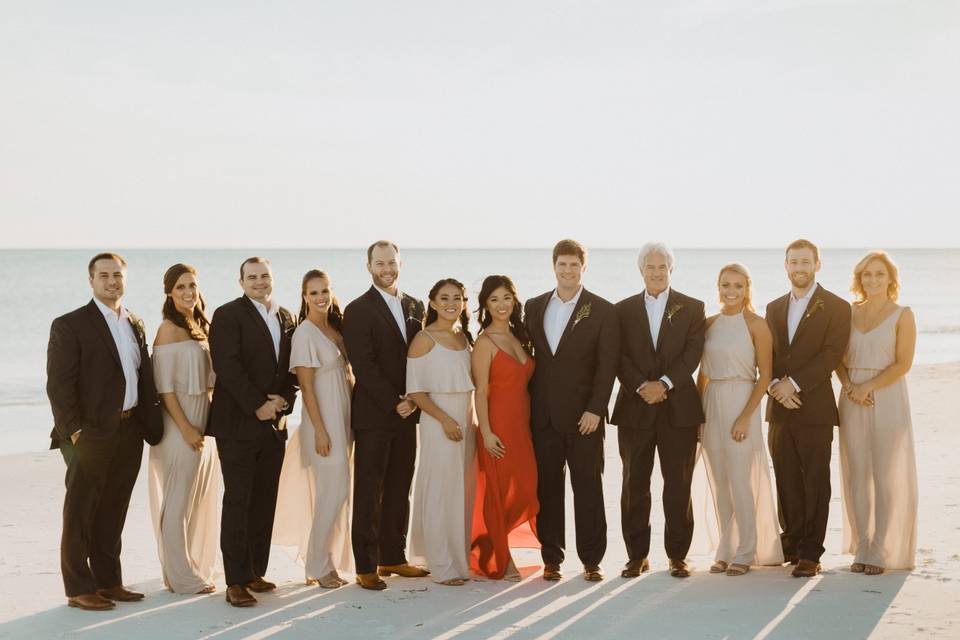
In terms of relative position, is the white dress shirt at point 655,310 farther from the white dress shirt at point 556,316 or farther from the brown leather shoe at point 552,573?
the brown leather shoe at point 552,573

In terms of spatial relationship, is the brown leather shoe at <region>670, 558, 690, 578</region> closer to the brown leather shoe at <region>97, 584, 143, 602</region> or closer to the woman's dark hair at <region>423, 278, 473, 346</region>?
the woman's dark hair at <region>423, 278, 473, 346</region>

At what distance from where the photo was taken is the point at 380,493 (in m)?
6.33

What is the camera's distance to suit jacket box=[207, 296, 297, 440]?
5.82 meters

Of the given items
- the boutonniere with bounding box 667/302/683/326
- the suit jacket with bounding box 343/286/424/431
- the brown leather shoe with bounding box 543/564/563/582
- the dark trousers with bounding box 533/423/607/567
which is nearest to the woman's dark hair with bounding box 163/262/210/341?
the suit jacket with bounding box 343/286/424/431

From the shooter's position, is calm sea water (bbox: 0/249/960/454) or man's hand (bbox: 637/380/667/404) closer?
man's hand (bbox: 637/380/667/404)

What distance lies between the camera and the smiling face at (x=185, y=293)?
5.98 metres

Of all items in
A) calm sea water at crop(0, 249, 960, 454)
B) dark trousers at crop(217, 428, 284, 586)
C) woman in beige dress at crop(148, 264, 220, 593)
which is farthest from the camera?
calm sea water at crop(0, 249, 960, 454)

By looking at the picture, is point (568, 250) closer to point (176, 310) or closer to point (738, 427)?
point (738, 427)

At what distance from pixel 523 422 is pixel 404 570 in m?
1.24

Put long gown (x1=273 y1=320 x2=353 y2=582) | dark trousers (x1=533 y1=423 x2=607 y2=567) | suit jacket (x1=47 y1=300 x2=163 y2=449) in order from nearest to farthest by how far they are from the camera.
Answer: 1. suit jacket (x1=47 y1=300 x2=163 y2=449)
2. long gown (x1=273 y1=320 x2=353 y2=582)
3. dark trousers (x1=533 y1=423 x2=607 y2=567)

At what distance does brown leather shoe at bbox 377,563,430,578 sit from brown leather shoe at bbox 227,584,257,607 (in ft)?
3.19

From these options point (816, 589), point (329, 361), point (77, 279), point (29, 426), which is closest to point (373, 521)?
point (329, 361)

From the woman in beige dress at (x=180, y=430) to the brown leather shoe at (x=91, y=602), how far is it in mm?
438

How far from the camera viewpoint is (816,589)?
236 inches
